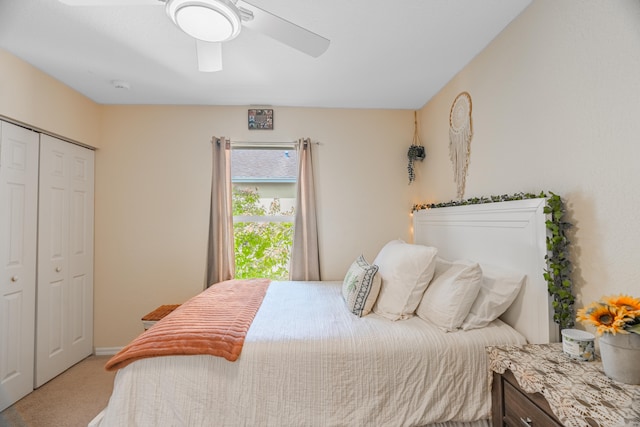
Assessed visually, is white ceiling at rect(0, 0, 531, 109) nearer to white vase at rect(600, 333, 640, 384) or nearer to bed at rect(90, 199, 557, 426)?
bed at rect(90, 199, 557, 426)

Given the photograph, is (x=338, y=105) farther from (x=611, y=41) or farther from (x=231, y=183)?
(x=611, y=41)

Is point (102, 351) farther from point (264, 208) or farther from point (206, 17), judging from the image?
point (206, 17)

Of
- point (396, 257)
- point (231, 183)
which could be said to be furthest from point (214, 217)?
point (396, 257)

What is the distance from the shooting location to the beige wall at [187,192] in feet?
9.89

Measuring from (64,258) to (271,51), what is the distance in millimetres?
2557

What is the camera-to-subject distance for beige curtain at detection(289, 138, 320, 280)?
3068mm

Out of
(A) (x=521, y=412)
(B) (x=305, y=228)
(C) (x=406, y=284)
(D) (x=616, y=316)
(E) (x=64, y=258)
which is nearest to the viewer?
(D) (x=616, y=316)

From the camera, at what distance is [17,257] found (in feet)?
7.29

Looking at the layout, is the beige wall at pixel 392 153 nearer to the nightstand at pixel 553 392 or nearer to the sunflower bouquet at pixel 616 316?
the sunflower bouquet at pixel 616 316

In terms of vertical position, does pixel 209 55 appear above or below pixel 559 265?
above

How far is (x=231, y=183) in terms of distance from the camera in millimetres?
3115

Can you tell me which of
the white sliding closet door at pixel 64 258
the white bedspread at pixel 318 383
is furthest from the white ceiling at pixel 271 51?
the white bedspread at pixel 318 383

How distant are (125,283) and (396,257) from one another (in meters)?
2.75

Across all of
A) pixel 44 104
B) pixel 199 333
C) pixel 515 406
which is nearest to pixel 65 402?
pixel 199 333
